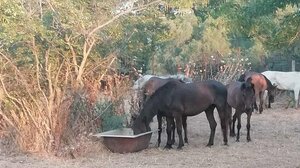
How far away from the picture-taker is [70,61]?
32.9 feet

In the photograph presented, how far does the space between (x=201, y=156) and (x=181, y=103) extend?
1.31 m

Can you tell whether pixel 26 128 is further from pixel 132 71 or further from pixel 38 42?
pixel 132 71

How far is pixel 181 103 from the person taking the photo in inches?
392

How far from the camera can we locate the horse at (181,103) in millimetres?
9812

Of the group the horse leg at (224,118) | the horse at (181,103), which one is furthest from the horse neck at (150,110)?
the horse leg at (224,118)

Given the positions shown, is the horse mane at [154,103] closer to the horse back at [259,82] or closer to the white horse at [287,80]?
the horse back at [259,82]

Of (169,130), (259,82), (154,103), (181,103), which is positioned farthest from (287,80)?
(154,103)

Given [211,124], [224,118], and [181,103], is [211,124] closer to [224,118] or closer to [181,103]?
[224,118]

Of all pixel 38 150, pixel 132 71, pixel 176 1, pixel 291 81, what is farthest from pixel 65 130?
pixel 291 81

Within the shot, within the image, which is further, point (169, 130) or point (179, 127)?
point (169, 130)

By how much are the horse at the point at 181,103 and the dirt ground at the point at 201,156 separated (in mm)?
439

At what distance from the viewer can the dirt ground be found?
27.3 ft

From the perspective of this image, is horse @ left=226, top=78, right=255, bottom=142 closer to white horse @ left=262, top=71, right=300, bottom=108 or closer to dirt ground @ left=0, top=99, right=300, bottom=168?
dirt ground @ left=0, top=99, right=300, bottom=168

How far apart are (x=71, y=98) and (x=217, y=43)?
12664 mm
